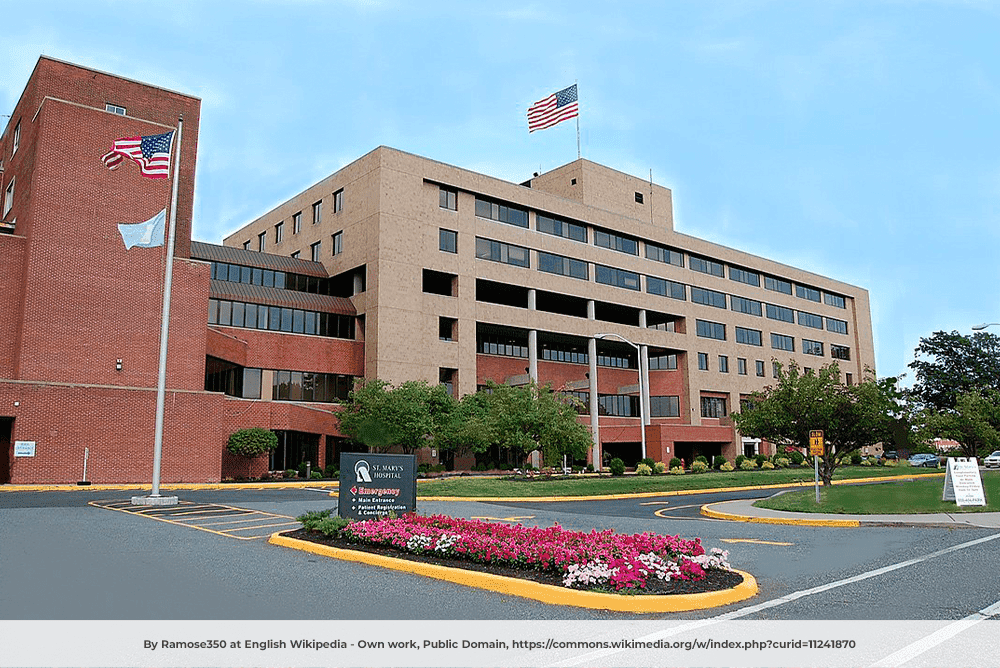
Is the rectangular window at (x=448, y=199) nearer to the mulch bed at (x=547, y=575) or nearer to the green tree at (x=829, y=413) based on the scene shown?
the green tree at (x=829, y=413)

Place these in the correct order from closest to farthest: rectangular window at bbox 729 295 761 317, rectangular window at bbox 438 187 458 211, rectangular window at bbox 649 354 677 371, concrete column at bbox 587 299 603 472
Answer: rectangular window at bbox 438 187 458 211, concrete column at bbox 587 299 603 472, rectangular window at bbox 649 354 677 371, rectangular window at bbox 729 295 761 317

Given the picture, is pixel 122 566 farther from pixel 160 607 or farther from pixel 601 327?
pixel 601 327

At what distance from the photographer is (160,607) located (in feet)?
27.7

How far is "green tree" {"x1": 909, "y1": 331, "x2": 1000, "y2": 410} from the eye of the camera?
10031cm

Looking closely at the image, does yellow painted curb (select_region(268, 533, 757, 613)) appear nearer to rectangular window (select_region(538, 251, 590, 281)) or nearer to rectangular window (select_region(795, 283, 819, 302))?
rectangular window (select_region(538, 251, 590, 281))

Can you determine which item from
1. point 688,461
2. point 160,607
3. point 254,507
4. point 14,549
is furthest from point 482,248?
point 160,607

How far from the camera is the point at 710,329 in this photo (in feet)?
230

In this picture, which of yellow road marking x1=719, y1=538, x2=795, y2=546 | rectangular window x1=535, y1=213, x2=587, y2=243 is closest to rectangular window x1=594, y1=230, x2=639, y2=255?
rectangular window x1=535, y1=213, x2=587, y2=243

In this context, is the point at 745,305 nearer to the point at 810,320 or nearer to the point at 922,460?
the point at 810,320

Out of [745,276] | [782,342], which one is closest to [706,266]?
[745,276]

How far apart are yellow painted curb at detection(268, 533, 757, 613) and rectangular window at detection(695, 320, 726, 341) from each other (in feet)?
197

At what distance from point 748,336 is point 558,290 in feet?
83.0

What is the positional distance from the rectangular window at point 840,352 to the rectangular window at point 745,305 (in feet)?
48.3

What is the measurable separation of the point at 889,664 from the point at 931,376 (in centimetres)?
11021
